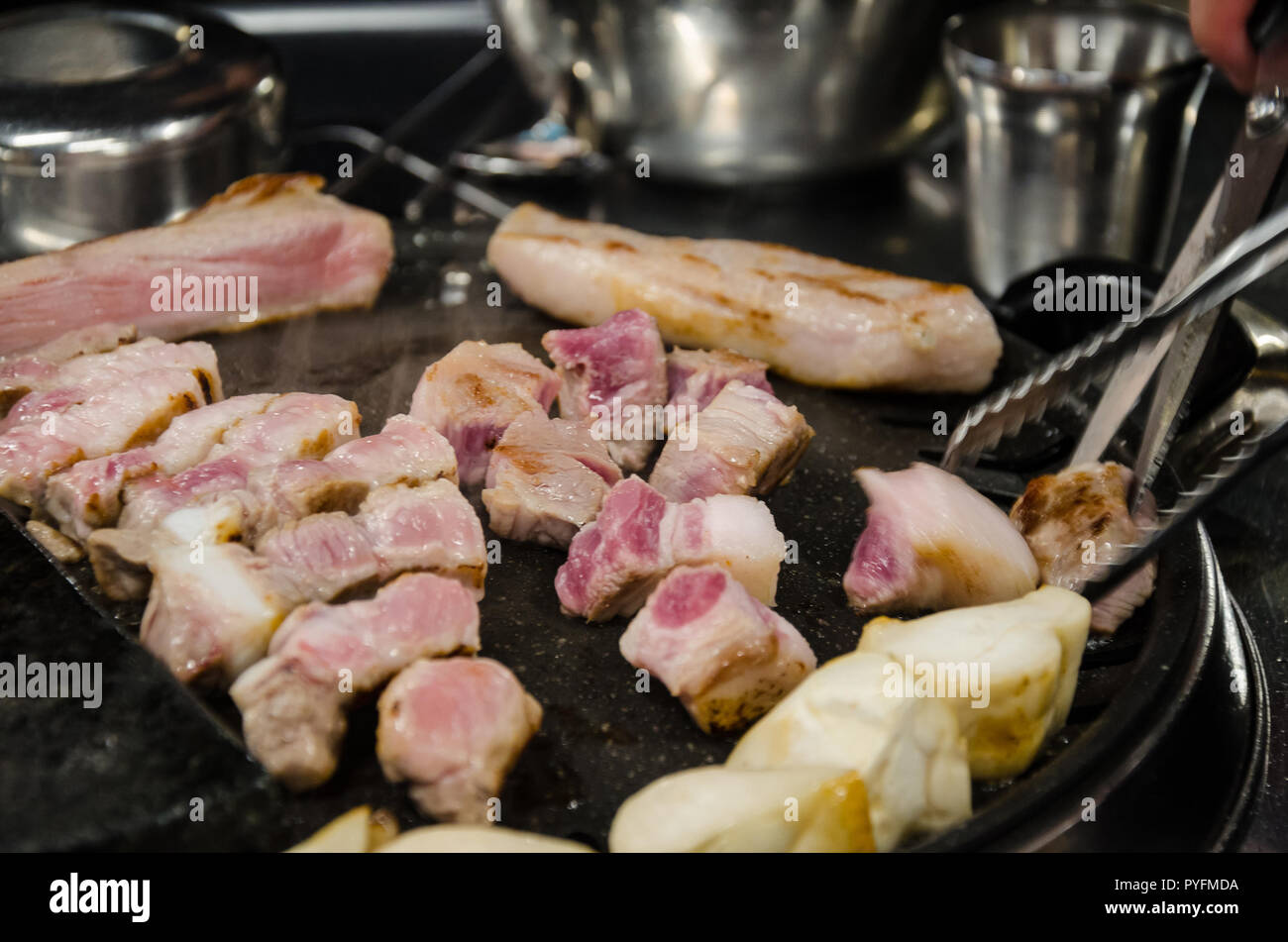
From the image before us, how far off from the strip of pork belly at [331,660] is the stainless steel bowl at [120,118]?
1.73m

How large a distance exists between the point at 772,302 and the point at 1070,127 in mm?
988

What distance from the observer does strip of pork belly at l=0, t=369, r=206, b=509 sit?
2.16m

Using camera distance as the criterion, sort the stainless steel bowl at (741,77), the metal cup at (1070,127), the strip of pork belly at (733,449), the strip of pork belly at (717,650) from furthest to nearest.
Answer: the stainless steel bowl at (741,77) < the metal cup at (1070,127) < the strip of pork belly at (733,449) < the strip of pork belly at (717,650)

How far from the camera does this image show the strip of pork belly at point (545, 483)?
2.13 metres

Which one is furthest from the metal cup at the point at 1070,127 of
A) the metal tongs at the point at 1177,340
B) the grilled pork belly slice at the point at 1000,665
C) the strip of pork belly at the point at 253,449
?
the strip of pork belly at the point at 253,449

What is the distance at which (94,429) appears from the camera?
7.39ft

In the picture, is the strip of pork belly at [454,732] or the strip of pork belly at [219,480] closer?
the strip of pork belly at [454,732]

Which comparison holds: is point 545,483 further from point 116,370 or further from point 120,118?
point 120,118

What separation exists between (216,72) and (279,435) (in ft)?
5.02

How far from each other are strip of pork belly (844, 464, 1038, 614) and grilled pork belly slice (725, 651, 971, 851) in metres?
0.36

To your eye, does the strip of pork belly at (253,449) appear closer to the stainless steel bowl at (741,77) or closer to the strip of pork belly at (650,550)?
the strip of pork belly at (650,550)

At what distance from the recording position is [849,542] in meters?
2.21

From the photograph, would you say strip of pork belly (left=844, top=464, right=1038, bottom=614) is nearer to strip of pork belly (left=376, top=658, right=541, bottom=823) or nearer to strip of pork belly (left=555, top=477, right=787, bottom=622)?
strip of pork belly (left=555, top=477, right=787, bottom=622)

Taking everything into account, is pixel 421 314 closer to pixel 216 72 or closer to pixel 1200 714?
pixel 216 72
